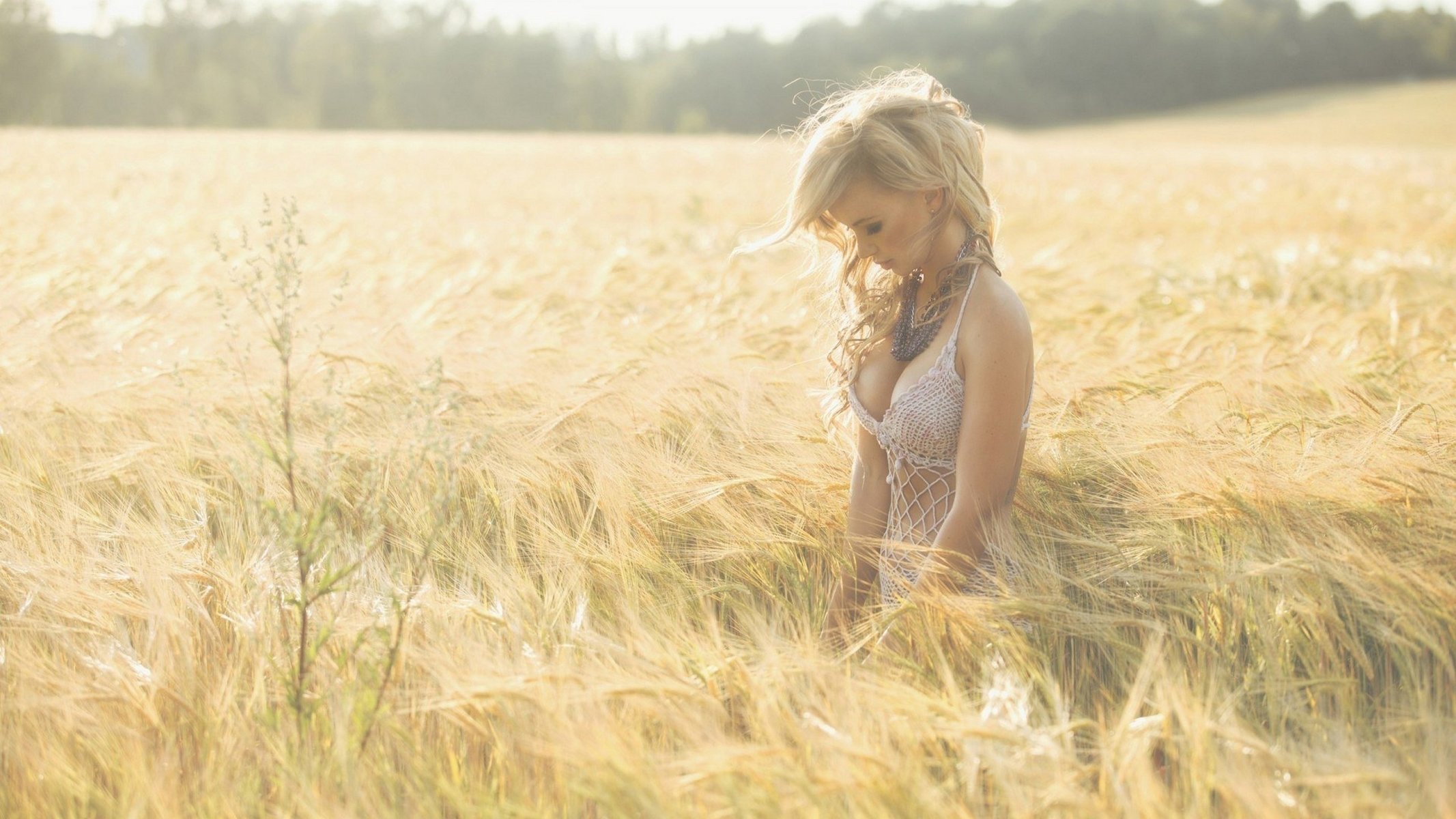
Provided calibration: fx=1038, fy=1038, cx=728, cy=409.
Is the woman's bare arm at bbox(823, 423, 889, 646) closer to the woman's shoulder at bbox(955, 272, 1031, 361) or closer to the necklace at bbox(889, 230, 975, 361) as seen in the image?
the necklace at bbox(889, 230, 975, 361)

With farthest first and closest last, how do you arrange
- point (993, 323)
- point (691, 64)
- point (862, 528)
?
point (691, 64), point (862, 528), point (993, 323)

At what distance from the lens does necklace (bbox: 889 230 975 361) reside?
199 cm

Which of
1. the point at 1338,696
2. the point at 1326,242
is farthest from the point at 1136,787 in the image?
the point at 1326,242

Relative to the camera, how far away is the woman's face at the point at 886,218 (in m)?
1.88

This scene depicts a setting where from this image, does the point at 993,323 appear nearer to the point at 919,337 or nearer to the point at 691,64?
the point at 919,337

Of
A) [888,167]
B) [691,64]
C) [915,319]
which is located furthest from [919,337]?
[691,64]

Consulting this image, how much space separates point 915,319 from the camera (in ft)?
6.77

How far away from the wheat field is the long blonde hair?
0.33 metres

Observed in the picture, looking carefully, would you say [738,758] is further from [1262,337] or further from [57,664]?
[1262,337]

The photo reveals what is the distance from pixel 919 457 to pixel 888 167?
0.56m

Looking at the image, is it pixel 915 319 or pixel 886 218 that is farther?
pixel 915 319

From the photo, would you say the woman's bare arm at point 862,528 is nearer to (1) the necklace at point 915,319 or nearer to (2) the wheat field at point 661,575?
(2) the wheat field at point 661,575

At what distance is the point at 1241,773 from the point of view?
3.89ft

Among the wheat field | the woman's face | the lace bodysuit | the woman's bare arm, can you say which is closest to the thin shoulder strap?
the lace bodysuit
